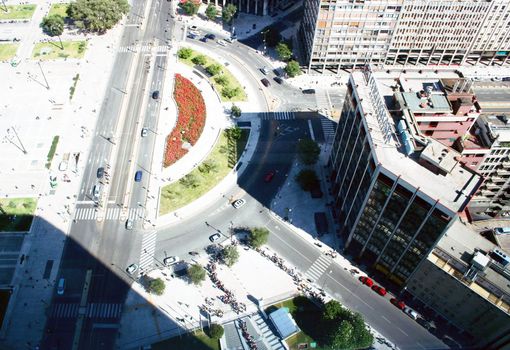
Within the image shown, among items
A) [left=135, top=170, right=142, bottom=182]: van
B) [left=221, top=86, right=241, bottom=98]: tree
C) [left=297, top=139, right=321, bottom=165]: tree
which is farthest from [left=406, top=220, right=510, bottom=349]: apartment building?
[left=221, top=86, right=241, bottom=98]: tree

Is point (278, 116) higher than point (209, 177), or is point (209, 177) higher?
point (278, 116)

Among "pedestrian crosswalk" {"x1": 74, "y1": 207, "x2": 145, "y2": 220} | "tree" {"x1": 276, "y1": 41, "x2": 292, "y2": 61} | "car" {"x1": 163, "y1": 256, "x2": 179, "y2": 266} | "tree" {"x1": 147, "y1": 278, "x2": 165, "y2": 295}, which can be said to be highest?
"tree" {"x1": 276, "y1": 41, "x2": 292, "y2": 61}

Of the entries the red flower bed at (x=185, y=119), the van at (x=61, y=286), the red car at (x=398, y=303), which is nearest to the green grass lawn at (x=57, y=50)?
the red flower bed at (x=185, y=119)

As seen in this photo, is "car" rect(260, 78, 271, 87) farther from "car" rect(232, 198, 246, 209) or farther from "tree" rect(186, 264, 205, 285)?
"tree" rect(186, 264, 205, 285)

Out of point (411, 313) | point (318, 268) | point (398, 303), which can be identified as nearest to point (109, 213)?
point (318, 268)

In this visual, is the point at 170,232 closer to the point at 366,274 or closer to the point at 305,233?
the point at 305,233

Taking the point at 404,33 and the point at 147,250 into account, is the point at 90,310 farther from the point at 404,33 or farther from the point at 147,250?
the point at 404,33


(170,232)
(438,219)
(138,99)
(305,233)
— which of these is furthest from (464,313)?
(138,99)
